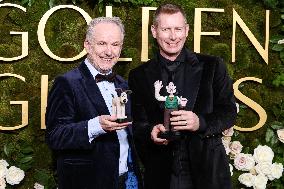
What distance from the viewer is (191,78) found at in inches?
119

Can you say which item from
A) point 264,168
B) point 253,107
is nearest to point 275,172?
point 264,168

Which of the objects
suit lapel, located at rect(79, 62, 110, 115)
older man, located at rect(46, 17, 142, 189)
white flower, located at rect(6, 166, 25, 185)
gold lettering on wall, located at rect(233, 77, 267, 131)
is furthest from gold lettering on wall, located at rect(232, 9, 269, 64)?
white flower, located at rect(6, 166, 25, 185)

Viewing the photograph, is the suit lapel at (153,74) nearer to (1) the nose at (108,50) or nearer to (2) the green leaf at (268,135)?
(1) the nose at (108,50)

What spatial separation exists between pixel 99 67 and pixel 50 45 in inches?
48.4

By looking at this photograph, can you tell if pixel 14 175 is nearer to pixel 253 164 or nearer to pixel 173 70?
pixel 173 70

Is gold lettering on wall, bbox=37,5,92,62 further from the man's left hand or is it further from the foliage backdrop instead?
the man's left hand

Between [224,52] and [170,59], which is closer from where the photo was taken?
[170,59]

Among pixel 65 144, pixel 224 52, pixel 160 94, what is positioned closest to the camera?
pixel 65 144

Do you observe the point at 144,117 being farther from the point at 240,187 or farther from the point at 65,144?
the point at 240,187

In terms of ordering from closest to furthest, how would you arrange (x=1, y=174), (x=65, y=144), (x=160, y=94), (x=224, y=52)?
(x=65, y=144) < (x=160, y=94) < (x=1, y=174) < (x=224, y=52)

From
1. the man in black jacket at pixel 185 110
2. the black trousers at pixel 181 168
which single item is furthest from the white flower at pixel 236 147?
the black trousers at pixel 181 168

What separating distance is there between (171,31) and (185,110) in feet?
1.54

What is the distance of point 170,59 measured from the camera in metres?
3.06

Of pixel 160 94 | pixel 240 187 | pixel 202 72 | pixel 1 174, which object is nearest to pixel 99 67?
pixel 160 94
